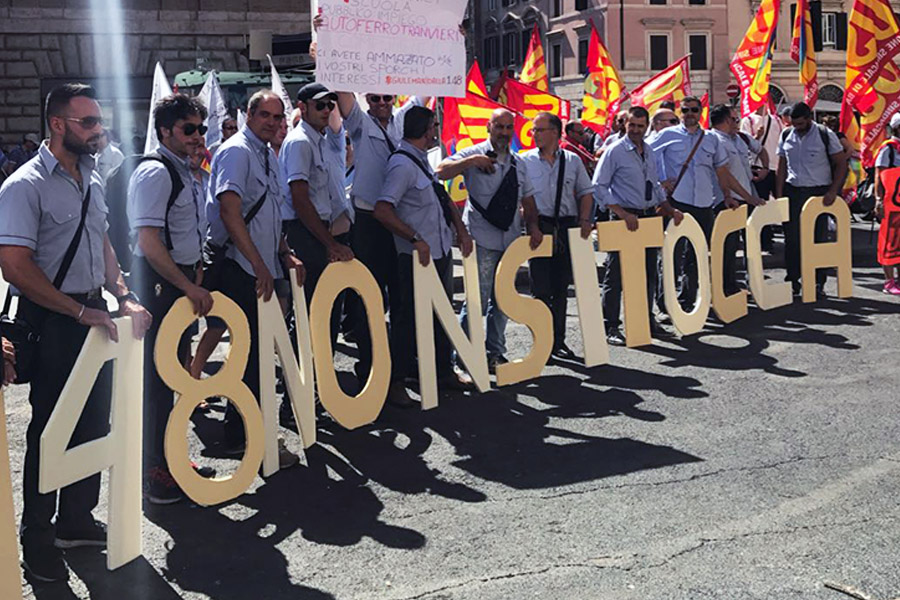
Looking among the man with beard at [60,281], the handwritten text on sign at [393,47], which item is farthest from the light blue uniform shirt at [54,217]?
the handwritten text on sign at [393,47]

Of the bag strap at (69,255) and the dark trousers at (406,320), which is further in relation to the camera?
the dark trousers at (406,320)

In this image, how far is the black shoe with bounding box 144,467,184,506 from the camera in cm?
524

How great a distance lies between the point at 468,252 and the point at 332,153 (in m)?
1.06

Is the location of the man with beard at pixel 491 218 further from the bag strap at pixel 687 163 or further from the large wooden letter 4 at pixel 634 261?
the bag strap at pixel 687 163

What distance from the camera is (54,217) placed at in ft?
14.5

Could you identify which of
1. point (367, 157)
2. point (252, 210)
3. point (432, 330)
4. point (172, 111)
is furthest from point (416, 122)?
point (172, 111)

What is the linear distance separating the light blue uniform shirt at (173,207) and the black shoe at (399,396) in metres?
1.89

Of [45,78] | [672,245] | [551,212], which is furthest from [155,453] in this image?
[45,78]

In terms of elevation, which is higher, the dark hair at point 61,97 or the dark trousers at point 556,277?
the dark hair at point 61,97

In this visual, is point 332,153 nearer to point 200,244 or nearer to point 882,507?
point 200,244

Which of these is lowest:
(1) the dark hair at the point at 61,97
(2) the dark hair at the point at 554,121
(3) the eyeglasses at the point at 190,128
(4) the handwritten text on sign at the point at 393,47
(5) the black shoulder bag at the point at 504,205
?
(5) the black shoulder bag at the point at 504,205

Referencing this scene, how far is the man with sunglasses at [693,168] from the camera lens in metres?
9.69

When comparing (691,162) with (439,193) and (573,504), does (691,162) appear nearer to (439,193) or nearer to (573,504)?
(439,193)

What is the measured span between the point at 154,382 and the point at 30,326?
965mm
